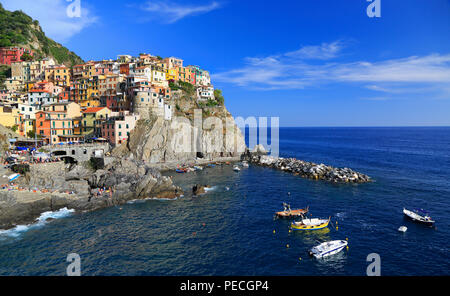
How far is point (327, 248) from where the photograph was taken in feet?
94.3

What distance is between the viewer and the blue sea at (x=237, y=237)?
26656mm

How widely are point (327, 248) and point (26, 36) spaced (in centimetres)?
13981

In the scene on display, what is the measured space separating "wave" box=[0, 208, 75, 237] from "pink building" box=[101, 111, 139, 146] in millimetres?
31692

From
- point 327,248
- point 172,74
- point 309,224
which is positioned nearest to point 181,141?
point 172,74

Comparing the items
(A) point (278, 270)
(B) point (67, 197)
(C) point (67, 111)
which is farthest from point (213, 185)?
(C) point (67, 111)

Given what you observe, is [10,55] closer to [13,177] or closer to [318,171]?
[13,177]

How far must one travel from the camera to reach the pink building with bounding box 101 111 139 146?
69975mm

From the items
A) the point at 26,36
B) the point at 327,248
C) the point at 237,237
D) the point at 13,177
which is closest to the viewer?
the point at 327,248

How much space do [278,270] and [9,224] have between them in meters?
38.1

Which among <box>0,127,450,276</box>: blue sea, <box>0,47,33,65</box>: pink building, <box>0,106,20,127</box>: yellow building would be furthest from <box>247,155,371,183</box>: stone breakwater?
<box>0,47,33,65</box>: pink building

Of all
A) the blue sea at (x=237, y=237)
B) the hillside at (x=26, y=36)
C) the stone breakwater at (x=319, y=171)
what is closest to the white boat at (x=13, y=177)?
the blue sea at (x=237, y=237)

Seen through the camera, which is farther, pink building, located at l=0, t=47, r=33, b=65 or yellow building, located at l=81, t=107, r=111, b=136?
pink building, located at l=0, t=47, r=33, b=65

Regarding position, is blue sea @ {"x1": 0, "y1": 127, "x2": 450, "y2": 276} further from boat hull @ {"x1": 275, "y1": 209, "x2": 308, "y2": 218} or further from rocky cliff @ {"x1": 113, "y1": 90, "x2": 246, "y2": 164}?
rocky cliff @ {"x1": 113, "y1": 90, "x2": 246, "y2": 164}

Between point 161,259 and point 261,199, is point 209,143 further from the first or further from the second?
point 161,259
